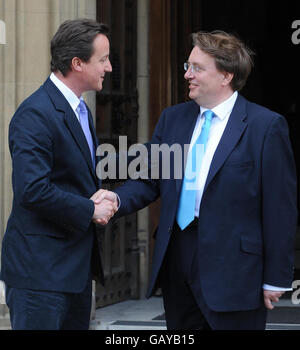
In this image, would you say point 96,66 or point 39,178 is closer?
point 39,178

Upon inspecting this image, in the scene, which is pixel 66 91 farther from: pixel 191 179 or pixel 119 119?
pixel 119 119

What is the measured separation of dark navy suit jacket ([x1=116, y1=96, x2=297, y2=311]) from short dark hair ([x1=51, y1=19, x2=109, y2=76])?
737 millimetres

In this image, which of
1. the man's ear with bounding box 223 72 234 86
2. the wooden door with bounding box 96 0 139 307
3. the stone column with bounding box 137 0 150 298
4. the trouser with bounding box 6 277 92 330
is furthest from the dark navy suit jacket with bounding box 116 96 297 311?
the stone column with bounding box 137 0 150 298

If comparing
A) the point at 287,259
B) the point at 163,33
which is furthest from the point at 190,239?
the point at 163,33

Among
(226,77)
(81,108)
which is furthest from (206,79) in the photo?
(81,108)

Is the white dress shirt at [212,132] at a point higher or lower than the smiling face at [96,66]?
lower

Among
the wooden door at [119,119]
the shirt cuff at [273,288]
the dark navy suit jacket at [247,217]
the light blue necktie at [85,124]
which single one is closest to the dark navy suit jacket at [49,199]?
the light blue necktie at [85,124]

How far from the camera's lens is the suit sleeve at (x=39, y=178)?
3.68 m

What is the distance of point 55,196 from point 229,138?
33.4 inches

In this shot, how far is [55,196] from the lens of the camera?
370cm

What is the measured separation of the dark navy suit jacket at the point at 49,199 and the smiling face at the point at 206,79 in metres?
0.59

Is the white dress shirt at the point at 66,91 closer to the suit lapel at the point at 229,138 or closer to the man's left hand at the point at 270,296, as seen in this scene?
the suit lapel at the point at 229,138

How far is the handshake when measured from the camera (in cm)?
390

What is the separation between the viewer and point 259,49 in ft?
50.8
